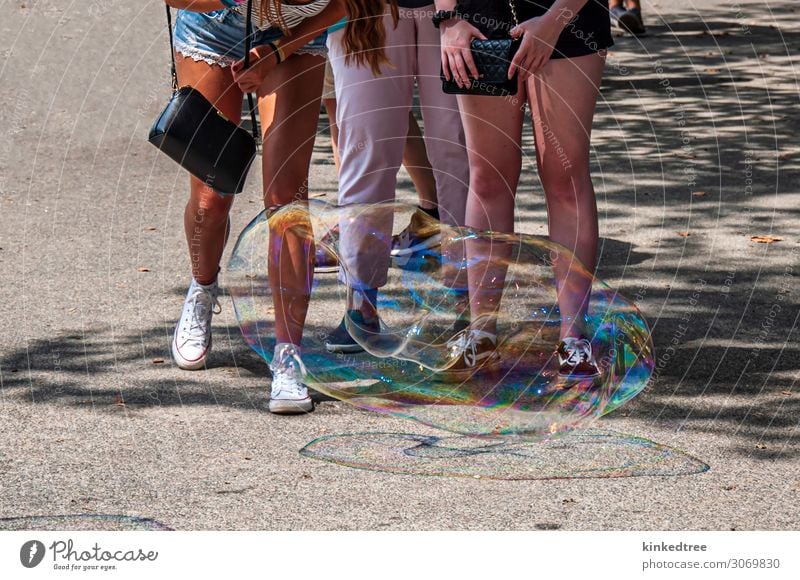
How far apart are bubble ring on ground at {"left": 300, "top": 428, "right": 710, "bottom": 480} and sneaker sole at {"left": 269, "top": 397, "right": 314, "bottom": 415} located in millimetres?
233

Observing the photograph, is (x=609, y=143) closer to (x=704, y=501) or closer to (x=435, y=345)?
(x=435, y=345)

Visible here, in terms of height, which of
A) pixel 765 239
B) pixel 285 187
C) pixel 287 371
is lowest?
pixel 765 239

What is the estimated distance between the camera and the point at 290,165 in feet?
14.3

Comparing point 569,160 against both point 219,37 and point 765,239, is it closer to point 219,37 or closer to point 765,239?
point 219,37

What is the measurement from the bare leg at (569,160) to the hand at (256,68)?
2.84 ft

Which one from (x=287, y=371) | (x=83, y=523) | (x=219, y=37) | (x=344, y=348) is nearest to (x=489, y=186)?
(x=344, y=348)

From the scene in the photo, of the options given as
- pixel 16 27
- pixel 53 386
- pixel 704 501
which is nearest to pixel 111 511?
pixel 53 386

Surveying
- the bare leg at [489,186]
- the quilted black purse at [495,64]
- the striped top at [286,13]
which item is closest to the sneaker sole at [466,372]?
the bare leg at [489,186]

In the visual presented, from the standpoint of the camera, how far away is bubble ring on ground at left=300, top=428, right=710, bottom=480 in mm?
3838

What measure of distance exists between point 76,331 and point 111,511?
181 centimetres

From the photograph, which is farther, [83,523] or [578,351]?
[578,351]

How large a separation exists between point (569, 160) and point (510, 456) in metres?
1.05

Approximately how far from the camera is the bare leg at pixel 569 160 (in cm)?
420
